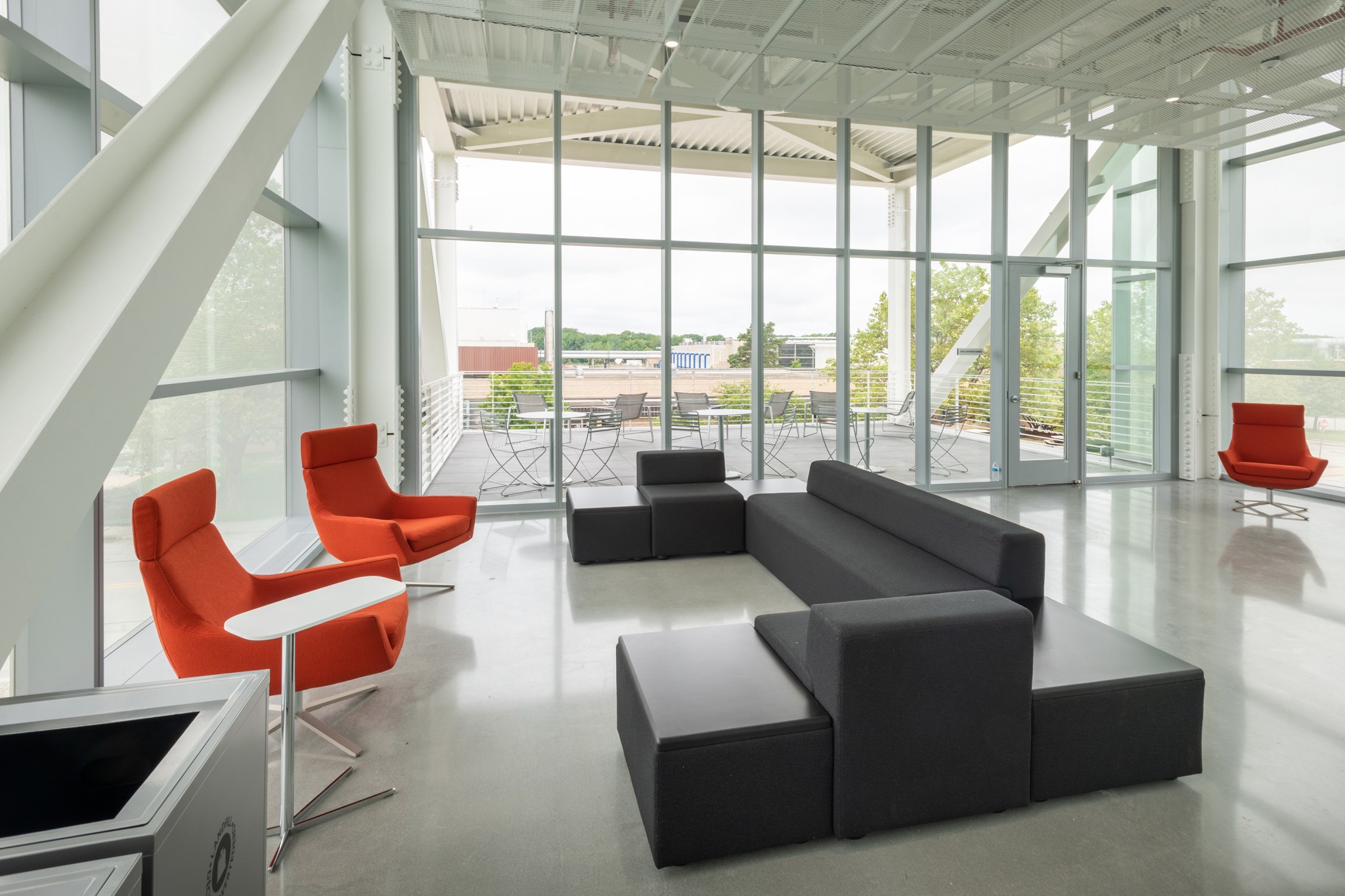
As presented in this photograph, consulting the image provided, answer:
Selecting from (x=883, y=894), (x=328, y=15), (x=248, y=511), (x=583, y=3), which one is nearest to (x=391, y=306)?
(x=248, y=511)

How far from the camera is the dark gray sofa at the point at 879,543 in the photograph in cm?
311

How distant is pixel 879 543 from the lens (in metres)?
3.90

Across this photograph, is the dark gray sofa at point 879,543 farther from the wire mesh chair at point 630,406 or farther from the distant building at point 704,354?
the distant building at point 704,354

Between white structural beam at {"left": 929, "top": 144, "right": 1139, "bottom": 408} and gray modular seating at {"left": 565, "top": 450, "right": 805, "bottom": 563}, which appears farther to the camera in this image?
white structural beam at {"left": 929, "top": 144, "right": 1139, "bottom": 408}

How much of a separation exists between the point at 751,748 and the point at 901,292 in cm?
681

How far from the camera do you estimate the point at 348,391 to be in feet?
19.1

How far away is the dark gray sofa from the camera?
3.11 meters

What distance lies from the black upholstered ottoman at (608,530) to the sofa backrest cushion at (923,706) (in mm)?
2993

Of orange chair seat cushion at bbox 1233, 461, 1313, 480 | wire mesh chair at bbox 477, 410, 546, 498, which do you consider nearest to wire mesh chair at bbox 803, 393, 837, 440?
wire mesh chair at bbox 477, 410, 546, 498

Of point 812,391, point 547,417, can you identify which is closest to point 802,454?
point 812,391

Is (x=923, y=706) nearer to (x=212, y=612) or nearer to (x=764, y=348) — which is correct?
(x=212, y=612)

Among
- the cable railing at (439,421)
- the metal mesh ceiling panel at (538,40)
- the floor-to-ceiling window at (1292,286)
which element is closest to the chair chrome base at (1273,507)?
the floor-to-ceiling window at (1292,286)

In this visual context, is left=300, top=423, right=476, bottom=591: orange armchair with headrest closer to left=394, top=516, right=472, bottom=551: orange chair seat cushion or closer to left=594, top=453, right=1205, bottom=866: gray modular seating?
left=394, top=516, right=472, bottom=551: orange chair seat cushion

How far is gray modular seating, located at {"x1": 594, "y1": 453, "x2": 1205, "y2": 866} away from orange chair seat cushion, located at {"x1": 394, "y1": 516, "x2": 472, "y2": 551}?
198 centimetres
